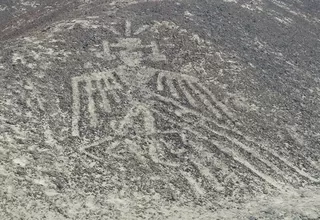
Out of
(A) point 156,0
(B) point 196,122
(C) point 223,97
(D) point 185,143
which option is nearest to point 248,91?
(C) point 223,97

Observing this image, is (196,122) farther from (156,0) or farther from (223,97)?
(156,0)

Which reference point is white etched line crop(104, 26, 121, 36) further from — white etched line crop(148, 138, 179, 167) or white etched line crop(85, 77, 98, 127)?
white etched line crop(148, 138, 179, 167)

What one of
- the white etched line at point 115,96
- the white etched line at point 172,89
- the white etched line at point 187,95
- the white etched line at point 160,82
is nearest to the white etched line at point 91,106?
the white etched line at point 115,96

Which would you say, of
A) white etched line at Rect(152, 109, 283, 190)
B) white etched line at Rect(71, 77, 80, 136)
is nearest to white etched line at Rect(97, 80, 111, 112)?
white etched line at Rect(71, 77, 80, 136)

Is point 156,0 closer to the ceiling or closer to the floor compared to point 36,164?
closer to the ceiling

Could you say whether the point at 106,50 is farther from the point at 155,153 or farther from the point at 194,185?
the point at 194,185

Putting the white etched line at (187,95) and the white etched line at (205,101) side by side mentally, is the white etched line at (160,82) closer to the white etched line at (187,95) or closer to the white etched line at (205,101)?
the white etched line at (187,95)
